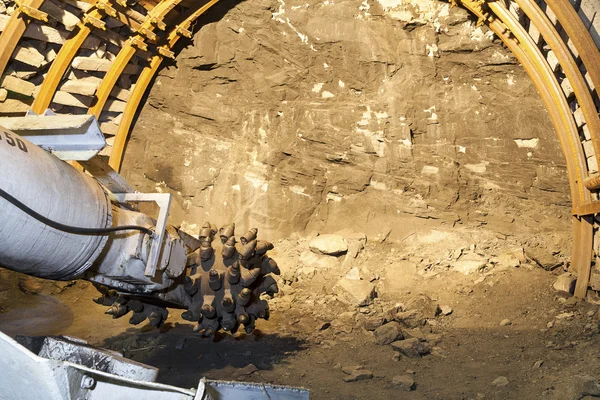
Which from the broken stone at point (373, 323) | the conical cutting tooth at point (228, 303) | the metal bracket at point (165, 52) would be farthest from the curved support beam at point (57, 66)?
the broken stone at point (373, 323)

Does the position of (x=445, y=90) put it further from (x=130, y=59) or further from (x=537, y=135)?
(x=130, y=59)

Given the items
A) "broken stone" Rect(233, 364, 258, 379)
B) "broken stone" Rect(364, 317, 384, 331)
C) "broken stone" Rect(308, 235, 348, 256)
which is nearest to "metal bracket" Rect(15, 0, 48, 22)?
"broken stone" Rect(308, 235, 348, 256)

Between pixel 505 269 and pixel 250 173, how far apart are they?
327cm

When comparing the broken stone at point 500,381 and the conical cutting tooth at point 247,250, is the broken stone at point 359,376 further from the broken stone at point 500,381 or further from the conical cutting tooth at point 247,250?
the conical cutting tooth at point 247,250

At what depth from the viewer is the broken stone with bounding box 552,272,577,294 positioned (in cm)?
514

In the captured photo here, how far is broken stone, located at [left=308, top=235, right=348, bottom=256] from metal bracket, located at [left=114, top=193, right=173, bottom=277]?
3086 millimetres

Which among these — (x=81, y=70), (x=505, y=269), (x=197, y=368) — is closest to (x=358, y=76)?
(x=505, y=269)

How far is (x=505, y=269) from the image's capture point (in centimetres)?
568

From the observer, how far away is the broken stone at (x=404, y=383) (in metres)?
3.96

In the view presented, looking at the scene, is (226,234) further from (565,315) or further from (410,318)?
(565,315)

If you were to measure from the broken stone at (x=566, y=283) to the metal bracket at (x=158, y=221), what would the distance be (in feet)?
12.4

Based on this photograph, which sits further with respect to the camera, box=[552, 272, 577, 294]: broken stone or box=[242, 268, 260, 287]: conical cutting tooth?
box=[552, 272, 577, 294]: broken stone

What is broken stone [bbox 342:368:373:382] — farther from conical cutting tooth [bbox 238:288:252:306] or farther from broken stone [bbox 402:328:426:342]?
conical cutting tooth [bbox 238:288:252:306]

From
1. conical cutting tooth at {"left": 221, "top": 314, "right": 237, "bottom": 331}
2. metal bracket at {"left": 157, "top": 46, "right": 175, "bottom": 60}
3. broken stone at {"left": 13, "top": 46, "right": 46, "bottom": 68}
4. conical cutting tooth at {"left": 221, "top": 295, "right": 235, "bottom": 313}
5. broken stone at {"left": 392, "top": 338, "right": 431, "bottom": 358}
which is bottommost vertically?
broken stone at {"left": 392, "top": 338, "right": 431, "bottom": 358}
